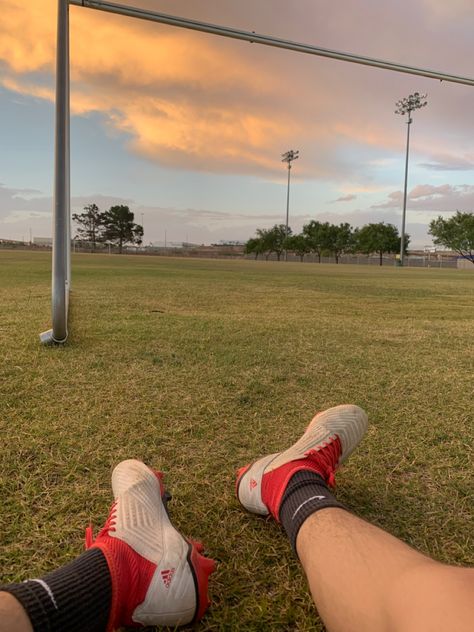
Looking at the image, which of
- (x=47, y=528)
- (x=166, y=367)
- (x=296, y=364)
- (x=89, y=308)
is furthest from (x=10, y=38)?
(x=47, y=528)

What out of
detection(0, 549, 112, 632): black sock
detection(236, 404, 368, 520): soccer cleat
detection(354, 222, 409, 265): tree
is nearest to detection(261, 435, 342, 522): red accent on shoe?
detection(236, 404, 368, 520): soccer cleat

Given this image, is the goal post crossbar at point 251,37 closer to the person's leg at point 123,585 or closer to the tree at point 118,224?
the person's leg at point 123,585

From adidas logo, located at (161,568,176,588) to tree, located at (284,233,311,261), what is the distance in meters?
73.4

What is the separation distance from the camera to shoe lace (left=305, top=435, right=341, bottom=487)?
132 centimetres

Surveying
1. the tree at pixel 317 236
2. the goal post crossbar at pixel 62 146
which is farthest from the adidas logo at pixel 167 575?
the tree at pixel 317 236

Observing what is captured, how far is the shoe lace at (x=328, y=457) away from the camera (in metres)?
1.32

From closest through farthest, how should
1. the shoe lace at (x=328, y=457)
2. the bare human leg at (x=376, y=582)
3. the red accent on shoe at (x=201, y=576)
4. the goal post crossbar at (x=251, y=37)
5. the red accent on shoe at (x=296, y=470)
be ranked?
1. the bare human leg at (x=376, y=582)
2. the red accent on shoe at (x=201, y=576)
3. the red accent on shoe at (x=296, y=470)
4. the shoe lace at (x=328, y=457)
5. the goal post crossbar at (x=251, y=37)

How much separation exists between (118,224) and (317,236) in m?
41.0

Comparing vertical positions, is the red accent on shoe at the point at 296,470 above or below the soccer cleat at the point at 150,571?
above

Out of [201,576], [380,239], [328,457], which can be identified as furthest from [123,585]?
[380,239]

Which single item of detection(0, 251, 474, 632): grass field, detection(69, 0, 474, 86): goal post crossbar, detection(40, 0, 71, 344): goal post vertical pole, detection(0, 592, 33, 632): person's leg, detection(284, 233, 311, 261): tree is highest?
detection(284, 233, 311, 261): tree

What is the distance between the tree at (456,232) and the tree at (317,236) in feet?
64.5

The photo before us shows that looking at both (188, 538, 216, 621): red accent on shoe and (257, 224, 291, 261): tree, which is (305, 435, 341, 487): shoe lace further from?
(257, 224, 291, 261): tree

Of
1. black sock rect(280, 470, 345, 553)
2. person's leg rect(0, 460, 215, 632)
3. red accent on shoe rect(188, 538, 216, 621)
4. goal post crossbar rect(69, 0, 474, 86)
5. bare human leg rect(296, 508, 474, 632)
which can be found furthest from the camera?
goal post crossbar rect(69, 0, 474, 86)
